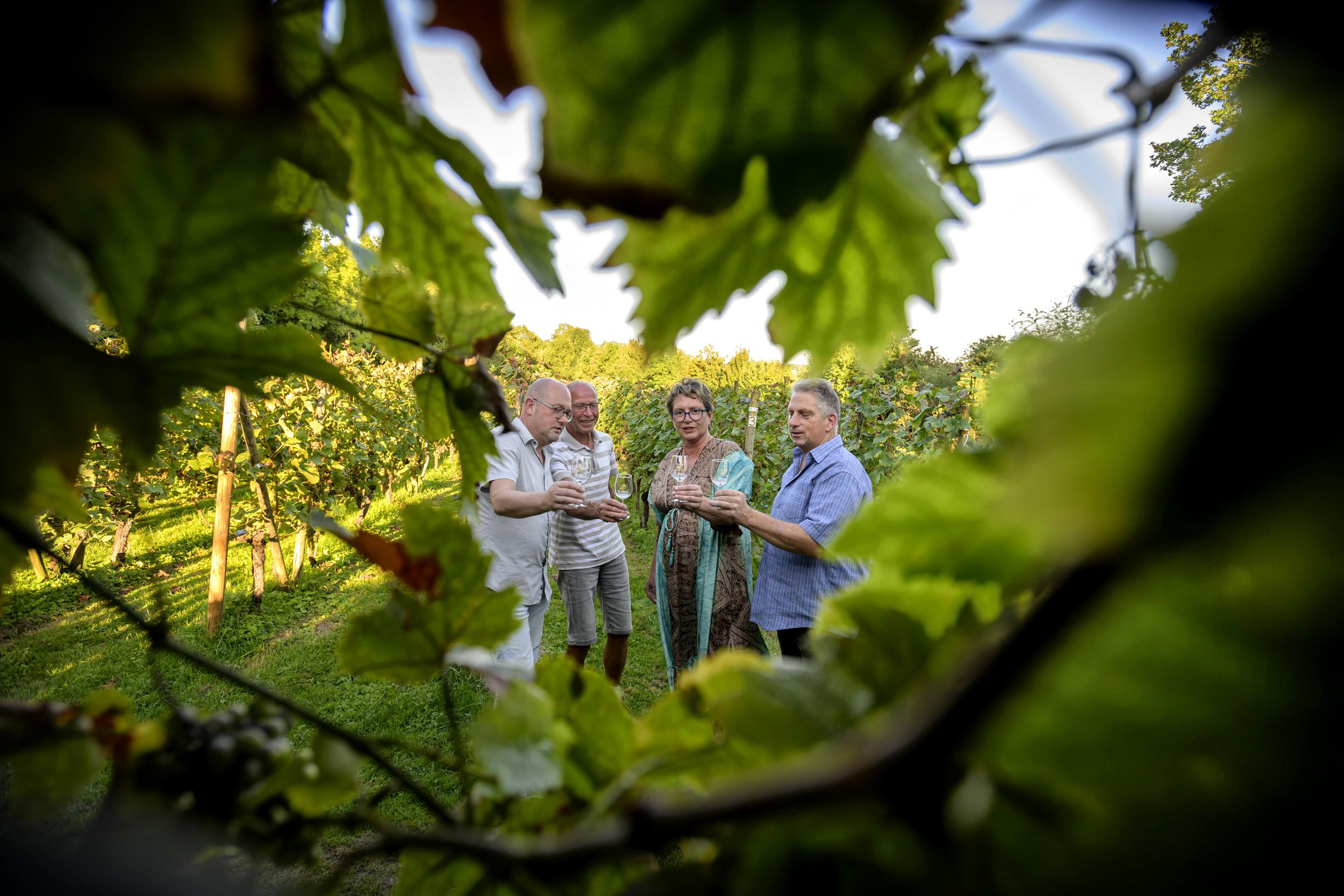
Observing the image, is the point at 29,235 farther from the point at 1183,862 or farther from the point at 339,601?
the point at 339,601

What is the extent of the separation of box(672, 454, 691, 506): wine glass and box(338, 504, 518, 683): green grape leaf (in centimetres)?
397

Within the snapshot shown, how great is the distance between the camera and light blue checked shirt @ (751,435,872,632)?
10.7 ft

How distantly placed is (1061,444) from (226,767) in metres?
0.38

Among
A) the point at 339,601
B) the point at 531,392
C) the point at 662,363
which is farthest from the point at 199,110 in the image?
the point at 662,363

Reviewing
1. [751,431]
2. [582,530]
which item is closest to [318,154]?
[582,530]

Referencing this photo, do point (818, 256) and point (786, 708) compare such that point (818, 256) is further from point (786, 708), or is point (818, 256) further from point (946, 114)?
point (786, 708)

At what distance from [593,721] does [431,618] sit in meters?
0.13

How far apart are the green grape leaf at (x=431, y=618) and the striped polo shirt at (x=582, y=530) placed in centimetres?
407


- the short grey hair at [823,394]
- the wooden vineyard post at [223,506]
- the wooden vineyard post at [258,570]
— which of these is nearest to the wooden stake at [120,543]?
the wooden vineyard post at [258,570]

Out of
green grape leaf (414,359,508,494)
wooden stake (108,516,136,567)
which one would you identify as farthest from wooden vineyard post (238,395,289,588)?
green grape leaf (414,359,508,494)

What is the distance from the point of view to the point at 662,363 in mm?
15180

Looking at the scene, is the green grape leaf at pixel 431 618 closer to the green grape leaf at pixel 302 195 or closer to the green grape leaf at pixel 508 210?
the green grape leaf at pixel 508 210

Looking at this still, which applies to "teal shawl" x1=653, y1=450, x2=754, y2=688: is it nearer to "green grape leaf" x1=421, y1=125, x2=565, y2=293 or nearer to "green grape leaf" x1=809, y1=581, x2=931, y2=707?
"green grape leaf" x1=421, y1=125, x2=565, y2=293

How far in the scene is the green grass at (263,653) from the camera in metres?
3.83
